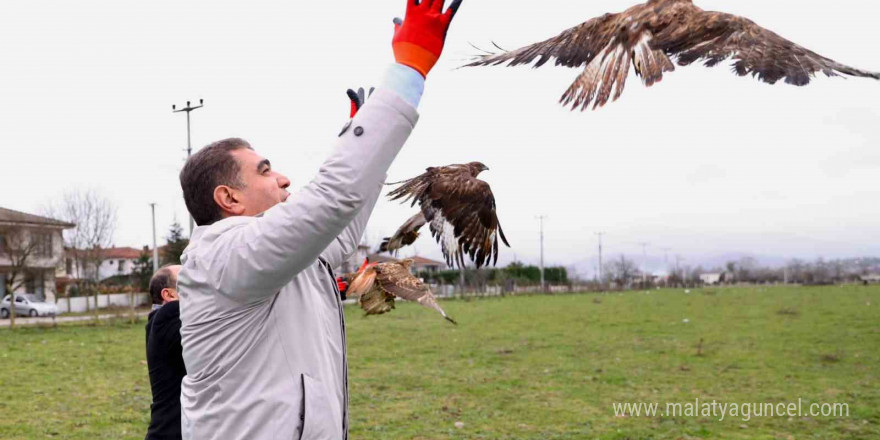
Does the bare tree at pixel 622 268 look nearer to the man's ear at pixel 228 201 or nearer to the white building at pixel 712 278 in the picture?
the white building at pixel 712 278

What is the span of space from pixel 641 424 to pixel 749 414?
186cm

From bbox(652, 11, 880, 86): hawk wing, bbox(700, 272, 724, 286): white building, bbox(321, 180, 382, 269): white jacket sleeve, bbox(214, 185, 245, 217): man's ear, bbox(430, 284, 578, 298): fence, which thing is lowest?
bbox(700, 272, 724, 286): white building

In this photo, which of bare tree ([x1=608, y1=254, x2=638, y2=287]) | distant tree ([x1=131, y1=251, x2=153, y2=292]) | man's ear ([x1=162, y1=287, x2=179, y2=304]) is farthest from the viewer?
bare tree ([x1=608, y1=254, x2=638, y2=287])

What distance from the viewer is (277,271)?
156 cm

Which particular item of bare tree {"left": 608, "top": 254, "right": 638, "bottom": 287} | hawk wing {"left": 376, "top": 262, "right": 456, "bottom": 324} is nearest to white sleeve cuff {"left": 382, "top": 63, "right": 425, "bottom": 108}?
hawk wing {"left": 376, "top": 262, "right": 456, "bottom": 324}

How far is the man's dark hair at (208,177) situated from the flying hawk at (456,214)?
2.03 feet

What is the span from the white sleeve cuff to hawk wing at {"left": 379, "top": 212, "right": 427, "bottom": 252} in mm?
826

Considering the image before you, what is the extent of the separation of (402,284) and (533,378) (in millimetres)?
11036

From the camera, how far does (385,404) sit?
10.8 m

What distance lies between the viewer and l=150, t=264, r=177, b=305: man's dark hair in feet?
12.7

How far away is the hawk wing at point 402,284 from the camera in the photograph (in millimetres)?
2438

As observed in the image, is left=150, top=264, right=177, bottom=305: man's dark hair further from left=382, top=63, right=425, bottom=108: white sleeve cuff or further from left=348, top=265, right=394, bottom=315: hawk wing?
left=382, top=63, right=425, bottom=108: white sleeve cuff

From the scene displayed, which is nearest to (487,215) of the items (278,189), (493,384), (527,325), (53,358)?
(278,189)

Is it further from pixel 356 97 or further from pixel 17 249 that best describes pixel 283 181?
pixel 17 249
